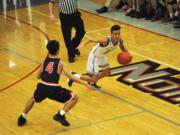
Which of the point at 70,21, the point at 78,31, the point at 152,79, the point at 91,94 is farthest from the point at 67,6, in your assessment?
the point at 152,79

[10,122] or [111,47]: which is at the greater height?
[111,47]

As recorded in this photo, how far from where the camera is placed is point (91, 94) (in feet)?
35.7

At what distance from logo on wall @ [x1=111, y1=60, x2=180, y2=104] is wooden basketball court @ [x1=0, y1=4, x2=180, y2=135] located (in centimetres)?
7

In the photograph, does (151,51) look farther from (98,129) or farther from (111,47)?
(98,129)

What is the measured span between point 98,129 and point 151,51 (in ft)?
15.2

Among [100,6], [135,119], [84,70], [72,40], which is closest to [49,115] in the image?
[135,119]

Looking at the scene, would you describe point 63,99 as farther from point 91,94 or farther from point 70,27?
point 70,27

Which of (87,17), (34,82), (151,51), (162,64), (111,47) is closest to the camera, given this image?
(111,47)

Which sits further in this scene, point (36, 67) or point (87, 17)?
point (87, 17)

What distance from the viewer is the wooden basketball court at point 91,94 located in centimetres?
933

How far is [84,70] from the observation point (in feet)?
39.9

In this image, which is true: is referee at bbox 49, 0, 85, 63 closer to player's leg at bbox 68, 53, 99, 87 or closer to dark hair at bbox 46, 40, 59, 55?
player's leg at bbox 68, 53, 99, 87

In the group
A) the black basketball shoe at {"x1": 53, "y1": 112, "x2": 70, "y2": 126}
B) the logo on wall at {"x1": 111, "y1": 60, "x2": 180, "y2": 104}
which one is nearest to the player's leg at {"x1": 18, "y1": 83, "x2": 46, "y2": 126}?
the black basketball shoe at {"x1": 53, "y1": 112, "x2": 70, "y2": 126}

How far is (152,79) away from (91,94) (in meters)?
1.47
